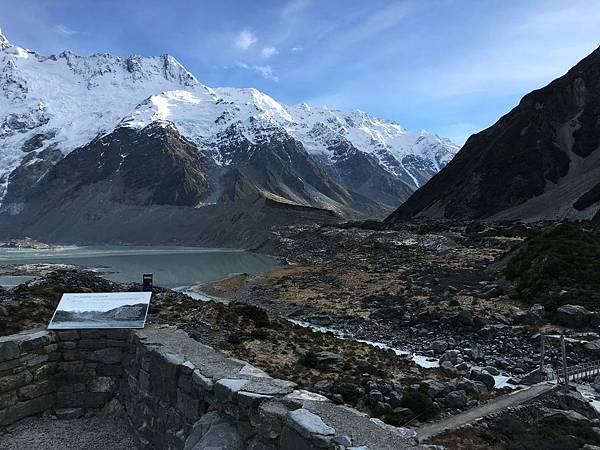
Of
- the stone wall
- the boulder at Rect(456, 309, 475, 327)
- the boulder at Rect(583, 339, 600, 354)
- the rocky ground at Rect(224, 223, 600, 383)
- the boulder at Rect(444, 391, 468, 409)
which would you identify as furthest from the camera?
the boulder at Rect(456, 309, 475, 327)

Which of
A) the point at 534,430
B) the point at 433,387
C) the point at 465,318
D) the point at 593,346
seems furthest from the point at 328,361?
the point at 465,318

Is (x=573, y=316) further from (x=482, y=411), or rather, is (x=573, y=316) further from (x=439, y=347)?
(x=482, y=411)

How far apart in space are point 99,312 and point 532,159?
10314cm

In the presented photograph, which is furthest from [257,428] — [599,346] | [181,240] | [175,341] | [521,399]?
[181,240]

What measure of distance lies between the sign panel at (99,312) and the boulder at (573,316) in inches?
717

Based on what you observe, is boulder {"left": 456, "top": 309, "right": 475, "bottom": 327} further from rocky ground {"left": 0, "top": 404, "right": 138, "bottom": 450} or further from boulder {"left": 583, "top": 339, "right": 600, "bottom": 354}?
rocky ground {"left": 0, "top": 404, "right": 138, "bottom": 450}

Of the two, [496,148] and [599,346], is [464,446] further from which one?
[496,148]

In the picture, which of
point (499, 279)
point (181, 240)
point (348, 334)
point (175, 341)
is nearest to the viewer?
point (175, 341)

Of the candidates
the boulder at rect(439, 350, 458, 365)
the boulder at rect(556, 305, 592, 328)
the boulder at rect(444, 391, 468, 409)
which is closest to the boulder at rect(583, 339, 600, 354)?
the boulder at rect(556, 305, 592, 328)

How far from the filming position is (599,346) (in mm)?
17094

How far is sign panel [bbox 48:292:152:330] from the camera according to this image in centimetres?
1081

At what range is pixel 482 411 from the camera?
A: 10.5m

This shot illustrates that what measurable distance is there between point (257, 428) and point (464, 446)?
4636 millimetres

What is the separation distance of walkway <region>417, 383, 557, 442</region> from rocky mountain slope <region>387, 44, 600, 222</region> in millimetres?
73147
